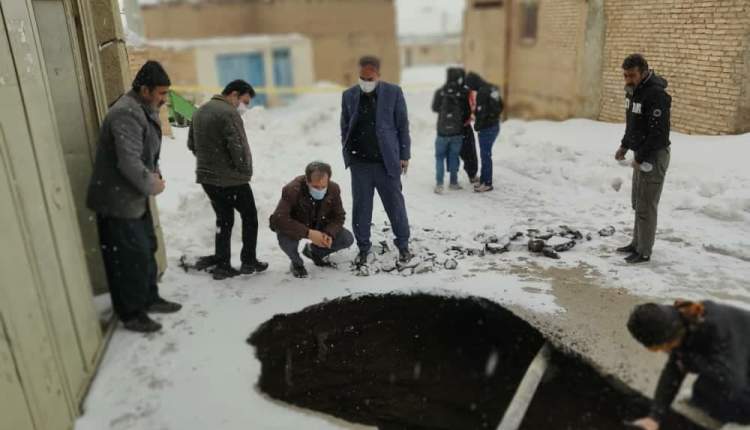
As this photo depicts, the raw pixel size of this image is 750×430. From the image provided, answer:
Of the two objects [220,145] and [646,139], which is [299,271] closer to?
[220,145]

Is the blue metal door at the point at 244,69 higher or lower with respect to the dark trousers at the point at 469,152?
higher

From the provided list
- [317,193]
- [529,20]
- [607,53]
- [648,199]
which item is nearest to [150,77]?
[317,193]

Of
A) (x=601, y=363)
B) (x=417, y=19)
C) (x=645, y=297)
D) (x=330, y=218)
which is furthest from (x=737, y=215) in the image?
(x=417, y=19)

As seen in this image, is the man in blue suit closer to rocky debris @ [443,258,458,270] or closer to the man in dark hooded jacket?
rocky debris @ [443,258,458,270]

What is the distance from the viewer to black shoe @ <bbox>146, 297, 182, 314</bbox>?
14.8 feet

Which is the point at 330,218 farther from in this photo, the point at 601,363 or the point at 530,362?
the point at 601,363

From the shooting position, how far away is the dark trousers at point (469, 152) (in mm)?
8164

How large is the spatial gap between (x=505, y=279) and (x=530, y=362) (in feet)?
2.75

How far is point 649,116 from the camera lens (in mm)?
4938

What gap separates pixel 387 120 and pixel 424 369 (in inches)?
87.5

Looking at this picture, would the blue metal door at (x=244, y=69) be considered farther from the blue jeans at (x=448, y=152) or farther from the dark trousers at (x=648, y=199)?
the dark trousers at (x=648, y=199)

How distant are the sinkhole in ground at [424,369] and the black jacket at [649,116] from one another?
195 centimetres

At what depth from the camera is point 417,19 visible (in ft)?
163

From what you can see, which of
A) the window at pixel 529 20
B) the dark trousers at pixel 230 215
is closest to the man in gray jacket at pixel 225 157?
the dark trousers at pixel 230 215
